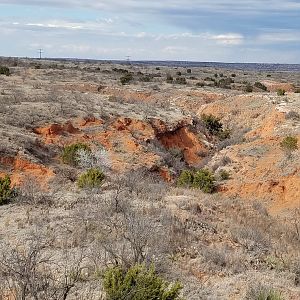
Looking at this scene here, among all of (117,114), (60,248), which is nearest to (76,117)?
(117,114)

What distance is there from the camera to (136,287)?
6.21 m

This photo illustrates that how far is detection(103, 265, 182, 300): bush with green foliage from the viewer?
614 cm

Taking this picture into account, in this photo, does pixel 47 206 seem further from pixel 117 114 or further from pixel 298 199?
pixel 117 114

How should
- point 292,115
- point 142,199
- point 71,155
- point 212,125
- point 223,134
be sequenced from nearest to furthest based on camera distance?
1. point 142,199
2. point 71,155
3. point 292,115
4. point 223,134
5. point 212,125

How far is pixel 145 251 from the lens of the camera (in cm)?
827

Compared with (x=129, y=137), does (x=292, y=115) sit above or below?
above

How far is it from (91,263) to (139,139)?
1576cm

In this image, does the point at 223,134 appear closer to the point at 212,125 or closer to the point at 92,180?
the point at 212,125

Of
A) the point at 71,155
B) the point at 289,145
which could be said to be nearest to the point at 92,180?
the point at 71,155

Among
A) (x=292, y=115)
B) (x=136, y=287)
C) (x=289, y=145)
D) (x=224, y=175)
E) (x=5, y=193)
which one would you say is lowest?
(x=224, y=175)

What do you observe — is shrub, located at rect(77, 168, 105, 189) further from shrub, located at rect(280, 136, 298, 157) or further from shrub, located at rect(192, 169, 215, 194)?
shrub, located at rect(280, 136, 298, 157)

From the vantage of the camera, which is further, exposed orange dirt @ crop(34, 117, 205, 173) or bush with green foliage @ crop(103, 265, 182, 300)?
exposed orange dirt @ crop(34, 117, 205, 173)

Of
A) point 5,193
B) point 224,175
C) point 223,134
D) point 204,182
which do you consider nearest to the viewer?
point 5,193

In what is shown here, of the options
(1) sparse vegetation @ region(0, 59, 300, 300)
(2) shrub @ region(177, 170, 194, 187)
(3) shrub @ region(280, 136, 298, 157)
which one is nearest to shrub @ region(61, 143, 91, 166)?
(1) sparse vegetation @ region(0, 59, 300, 300)
